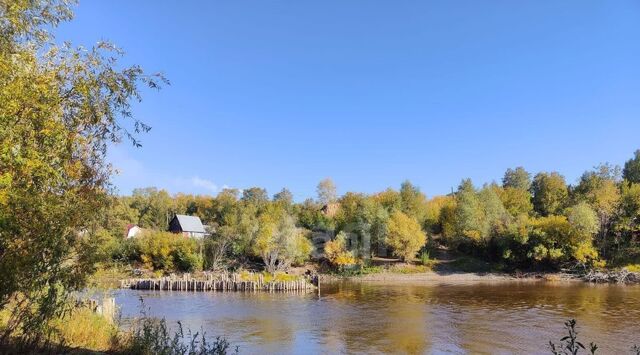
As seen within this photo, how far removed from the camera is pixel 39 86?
7.16 metres

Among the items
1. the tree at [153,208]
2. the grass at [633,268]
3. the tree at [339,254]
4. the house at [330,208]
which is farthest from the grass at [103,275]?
the tree at [153,208]

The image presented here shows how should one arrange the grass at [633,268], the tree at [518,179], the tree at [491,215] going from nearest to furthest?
1. the grass at [633,268]
2. the tree at [491,215]
3. the tree at [518,179]

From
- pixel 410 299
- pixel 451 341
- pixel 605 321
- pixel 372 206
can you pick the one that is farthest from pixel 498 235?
pixel 451 341

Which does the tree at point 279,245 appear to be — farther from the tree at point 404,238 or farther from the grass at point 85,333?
the grass at point 85,333

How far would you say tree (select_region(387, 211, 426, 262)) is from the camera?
66.4 meters

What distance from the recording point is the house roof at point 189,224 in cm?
8319

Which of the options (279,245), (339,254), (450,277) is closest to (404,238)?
(450,277)

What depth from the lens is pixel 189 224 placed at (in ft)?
278

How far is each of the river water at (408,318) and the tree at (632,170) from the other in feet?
165

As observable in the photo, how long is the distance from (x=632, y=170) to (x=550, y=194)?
63.9ft

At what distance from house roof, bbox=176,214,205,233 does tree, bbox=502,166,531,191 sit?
73000mm

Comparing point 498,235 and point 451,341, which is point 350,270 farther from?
point 451,341

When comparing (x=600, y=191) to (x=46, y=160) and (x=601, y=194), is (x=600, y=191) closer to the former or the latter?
(x=601, y=194)

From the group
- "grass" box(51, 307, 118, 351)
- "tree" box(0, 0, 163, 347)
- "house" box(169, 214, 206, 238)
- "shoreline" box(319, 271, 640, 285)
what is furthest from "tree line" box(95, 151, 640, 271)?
"tree" box(0, 0, 163, 347)
